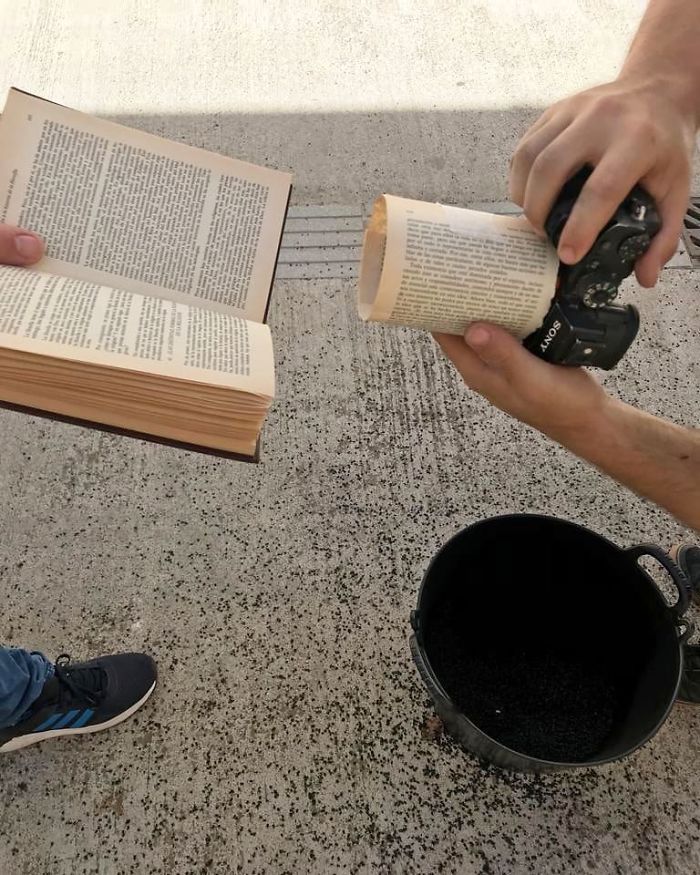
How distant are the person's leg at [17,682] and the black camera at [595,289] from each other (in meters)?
0.82

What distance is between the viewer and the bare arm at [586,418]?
775 mm

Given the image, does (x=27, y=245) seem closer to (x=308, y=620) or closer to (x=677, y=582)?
(x=308, y=620)

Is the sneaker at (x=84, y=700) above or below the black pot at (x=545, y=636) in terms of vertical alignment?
below

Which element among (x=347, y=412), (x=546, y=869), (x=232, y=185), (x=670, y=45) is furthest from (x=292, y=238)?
(x=546, y=869)

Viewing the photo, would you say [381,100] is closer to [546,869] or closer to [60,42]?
[60,42]

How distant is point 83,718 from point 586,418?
841 mm

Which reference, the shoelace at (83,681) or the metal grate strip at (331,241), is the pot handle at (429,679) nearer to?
the shoelace at (83,681)

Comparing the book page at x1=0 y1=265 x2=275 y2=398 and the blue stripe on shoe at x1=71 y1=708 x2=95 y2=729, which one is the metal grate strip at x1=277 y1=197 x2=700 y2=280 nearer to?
the book page at x1=0 y1=265 x2=275 y2=398

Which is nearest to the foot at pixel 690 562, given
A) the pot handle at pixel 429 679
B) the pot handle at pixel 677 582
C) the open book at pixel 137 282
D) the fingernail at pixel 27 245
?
the pot handle at pixel 677 582

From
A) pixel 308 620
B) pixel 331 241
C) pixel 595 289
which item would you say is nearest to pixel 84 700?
pixel 308 620

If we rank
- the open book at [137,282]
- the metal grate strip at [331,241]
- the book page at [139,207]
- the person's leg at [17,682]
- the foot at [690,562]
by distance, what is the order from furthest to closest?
the metal grate strip at [331,241] → the foot at [690,562] → the person's leg at [17,682] → the book page at [139,207] → the open book at [137,282]

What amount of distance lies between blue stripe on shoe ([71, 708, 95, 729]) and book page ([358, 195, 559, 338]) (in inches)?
29.4

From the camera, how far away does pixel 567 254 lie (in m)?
0.69

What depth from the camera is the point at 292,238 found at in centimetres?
167
